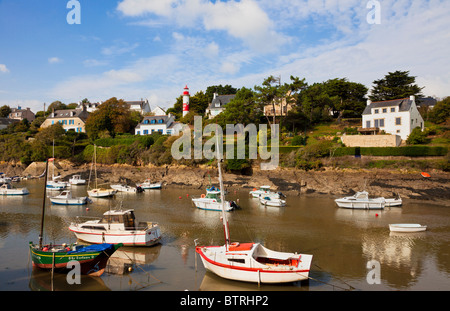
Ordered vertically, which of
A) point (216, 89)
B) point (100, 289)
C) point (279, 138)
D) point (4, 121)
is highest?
point (216, 89)

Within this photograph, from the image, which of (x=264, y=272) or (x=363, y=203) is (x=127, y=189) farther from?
(x=264, y=272)

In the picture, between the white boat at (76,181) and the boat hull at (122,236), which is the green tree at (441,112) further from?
the white boat at (76,181)

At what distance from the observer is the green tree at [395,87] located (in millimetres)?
62156

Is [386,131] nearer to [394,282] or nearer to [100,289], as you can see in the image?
[394,282]

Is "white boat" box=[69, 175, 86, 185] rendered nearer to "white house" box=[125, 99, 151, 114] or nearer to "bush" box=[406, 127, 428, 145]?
"white house" box=[125, 99, 151, 114]

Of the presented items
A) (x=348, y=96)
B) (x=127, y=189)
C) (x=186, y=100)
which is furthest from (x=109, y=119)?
(x=348, y=96)

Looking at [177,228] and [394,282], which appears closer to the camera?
[394,282]

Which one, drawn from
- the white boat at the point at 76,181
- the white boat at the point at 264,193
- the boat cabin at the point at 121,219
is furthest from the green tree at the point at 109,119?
the boat cabin at the point at 121,219

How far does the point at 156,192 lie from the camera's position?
46.7 metres

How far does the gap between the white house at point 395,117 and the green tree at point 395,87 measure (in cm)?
816

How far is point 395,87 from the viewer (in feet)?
207

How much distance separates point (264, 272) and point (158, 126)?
63.1 m

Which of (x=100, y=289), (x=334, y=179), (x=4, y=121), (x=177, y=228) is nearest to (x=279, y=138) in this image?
(x=334, y=179)
